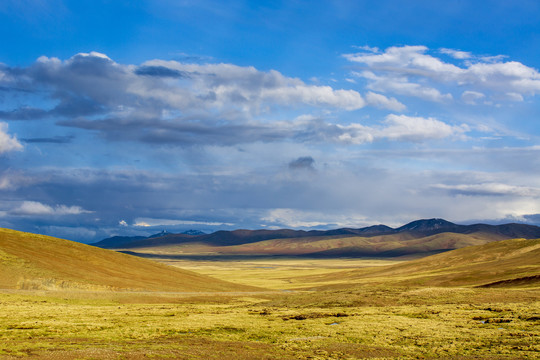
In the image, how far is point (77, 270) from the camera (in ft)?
309

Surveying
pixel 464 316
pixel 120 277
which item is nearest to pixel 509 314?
pixel 464 316

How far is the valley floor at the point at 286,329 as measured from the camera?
111 ft

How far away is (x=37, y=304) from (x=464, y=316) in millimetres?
49005

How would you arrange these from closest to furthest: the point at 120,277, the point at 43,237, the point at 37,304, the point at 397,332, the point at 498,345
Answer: the point at 498,345
the point at 397,332
the point at 37,304
the point at 120,277
the point at 43,237

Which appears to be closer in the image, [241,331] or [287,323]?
[241,331]

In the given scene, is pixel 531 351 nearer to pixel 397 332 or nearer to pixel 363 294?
pixel 397 332

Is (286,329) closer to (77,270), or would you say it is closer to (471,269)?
(77,270)

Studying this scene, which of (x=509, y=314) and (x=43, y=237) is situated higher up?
(x=43, y=237)

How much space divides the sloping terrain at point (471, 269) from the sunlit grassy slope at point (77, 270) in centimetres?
4217

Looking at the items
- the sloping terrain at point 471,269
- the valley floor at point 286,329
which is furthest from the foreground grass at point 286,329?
the sloping terrain at point 471,269

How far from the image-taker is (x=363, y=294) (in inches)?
3036

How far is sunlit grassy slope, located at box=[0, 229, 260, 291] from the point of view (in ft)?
276

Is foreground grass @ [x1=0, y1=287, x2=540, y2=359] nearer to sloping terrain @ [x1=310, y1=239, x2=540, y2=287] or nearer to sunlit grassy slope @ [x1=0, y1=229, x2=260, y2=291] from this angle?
sunlit grassy slope @ [x1=0, y1=229, x2=260, y2=291]

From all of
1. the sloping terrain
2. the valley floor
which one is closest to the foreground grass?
the valley floor
